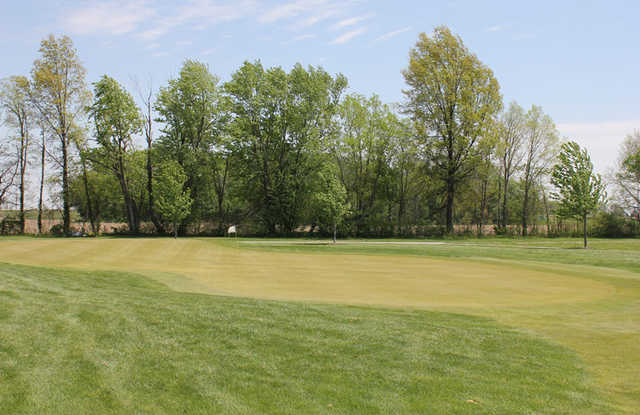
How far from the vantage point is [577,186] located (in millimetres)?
36250

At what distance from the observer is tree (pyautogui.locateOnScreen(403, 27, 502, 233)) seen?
48375 mm

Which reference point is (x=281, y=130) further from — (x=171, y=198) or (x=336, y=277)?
(x=336, y=277)

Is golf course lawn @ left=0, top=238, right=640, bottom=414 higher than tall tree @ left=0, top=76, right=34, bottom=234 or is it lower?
lower

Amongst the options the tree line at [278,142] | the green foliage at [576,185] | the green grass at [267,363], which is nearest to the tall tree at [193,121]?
the tree line at [278,142]

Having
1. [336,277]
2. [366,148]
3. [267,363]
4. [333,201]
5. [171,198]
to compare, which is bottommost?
[336,277]

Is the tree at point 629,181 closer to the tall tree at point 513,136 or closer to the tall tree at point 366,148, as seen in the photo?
the tall tree at point 513,136

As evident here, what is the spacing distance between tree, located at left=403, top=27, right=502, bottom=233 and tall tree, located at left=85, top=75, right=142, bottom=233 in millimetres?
32000

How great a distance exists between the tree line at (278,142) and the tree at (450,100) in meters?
0.12

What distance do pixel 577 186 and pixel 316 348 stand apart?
35994mm

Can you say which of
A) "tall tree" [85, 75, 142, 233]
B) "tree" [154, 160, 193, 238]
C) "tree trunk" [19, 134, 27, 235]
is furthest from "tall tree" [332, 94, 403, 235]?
"tree trunk" [19, 134, 27, 235]

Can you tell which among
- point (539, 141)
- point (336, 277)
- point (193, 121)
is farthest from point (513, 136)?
point (336, 277)

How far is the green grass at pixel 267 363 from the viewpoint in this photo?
524cm

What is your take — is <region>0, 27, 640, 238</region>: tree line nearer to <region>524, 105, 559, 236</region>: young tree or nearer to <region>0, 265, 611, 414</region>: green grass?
<region>524, 105, 559, 236</region>: young tree

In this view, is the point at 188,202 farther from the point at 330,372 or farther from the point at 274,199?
the point at 330,372
